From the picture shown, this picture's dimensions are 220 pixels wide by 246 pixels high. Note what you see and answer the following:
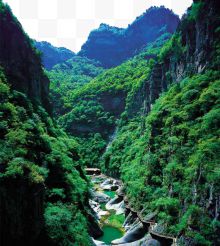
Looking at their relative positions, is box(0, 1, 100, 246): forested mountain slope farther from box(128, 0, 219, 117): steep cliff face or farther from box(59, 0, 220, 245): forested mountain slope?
box(128, 0, 219, 117): steep cliff face

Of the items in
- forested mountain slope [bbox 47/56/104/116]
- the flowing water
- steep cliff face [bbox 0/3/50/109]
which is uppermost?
forested mountain slope [bbox 47/56/104/116]

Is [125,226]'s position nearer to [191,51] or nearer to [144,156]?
[144,156]

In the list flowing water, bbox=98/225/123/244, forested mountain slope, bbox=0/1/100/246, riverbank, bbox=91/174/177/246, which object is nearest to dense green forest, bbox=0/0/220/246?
forested mountain slope, bbox=0/1/100/246

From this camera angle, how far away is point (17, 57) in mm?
47875

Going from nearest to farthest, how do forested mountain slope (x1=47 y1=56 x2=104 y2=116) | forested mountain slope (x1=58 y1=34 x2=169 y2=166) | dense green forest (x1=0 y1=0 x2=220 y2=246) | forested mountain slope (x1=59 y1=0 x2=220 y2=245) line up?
dense green forest (x1=0 y1=0 x2=220 y2=246)
forested mountain slope (x1=59 y1=0 x2=220 y2=245)
forested mountain slope (x1=58 y1=34 x2=169 y2=166)
forested mountain slope (x1=47 y1=56 x2=104 y2=116)

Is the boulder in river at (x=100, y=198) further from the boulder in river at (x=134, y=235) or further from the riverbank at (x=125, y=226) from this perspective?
the boulder in river at (x=134, y=235)

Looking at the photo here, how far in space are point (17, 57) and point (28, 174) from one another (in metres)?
29.5

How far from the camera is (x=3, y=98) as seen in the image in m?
34.8

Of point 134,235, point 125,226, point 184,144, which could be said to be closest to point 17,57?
point 184,144

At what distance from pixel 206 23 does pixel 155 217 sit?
31384 mm

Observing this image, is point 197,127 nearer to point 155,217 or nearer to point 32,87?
point 155,217

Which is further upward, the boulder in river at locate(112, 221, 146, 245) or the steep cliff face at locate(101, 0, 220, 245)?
the steep cliff face at locate(101, 0, 220, 245)

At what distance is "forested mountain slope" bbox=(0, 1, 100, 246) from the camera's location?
2147 centimetres

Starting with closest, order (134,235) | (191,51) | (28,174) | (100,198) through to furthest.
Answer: (28,174)
(134,235)
(191,51)
(100,198)
